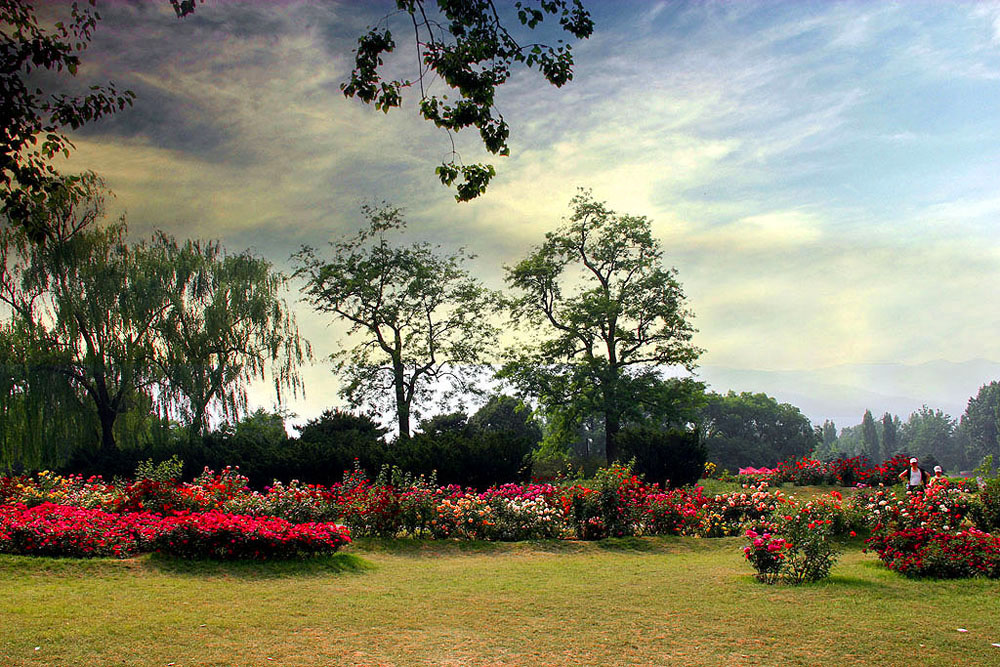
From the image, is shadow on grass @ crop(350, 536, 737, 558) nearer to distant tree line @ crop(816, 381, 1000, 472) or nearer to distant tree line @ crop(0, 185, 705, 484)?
distant tree line @ crop(0, 185, 705, 484)

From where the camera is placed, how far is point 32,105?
258 inches

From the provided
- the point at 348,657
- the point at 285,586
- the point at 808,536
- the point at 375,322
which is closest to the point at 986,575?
the point at 808,536

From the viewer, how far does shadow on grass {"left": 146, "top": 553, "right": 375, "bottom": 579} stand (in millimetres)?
9250

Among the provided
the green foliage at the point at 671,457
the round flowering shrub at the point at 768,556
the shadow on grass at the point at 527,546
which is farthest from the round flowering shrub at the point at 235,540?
the green foliage at the point at 671,457

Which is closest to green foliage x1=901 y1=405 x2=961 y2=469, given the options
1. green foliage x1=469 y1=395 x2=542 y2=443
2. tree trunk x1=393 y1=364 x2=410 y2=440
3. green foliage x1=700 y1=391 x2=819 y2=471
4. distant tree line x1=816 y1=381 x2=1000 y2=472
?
distant tree line x1=816 y1=381 x2=1000 y2=472

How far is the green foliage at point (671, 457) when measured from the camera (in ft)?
67.9

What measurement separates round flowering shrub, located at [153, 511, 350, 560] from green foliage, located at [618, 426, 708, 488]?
493 inches

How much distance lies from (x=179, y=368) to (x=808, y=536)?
69.1 ft

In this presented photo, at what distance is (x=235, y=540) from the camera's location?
996 cm

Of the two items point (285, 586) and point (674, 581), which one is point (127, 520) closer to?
point (285, 586)

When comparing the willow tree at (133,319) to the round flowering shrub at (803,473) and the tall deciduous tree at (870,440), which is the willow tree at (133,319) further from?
the tall deciduous tree at (870,440)

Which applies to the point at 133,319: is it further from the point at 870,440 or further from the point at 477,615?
the point at 870,440

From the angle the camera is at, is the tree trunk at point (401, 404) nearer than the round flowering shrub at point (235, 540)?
No

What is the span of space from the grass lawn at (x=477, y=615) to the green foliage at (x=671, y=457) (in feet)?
34.5
